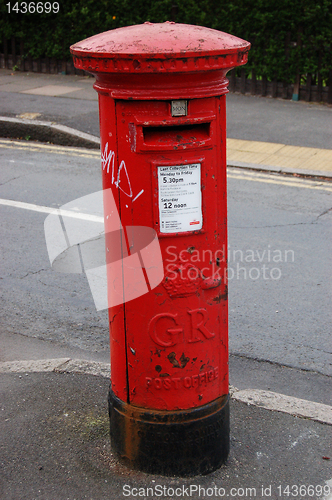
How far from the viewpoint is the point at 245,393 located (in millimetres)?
3674

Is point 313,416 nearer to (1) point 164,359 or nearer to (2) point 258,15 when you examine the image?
(1) point 164,359

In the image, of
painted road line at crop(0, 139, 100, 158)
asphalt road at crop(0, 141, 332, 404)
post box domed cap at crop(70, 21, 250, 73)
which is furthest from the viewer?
painted road line at crop(0, 139, 100, 158)

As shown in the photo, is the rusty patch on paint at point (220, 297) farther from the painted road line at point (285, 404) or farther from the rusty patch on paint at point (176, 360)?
the painted road line at point (285, 404)

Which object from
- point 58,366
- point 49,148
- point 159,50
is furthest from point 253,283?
point 49,148

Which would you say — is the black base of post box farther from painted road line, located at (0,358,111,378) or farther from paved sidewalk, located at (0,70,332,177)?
paved sidewalk, located at (0,70,332,177)

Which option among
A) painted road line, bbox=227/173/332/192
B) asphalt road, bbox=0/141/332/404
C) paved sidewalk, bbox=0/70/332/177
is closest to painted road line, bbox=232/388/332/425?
asphalt road, bbox=0/141/332/404

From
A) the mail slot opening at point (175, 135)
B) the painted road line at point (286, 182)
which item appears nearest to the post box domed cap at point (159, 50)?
the mail slot opening at point (175, 135)

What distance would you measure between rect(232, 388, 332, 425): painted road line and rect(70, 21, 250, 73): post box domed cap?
207 cm

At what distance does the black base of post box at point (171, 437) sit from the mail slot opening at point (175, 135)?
1.31 m

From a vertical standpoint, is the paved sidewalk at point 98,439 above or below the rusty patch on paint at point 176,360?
below

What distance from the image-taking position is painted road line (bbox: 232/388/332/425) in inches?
136

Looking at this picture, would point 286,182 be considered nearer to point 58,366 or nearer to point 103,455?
point 58,366

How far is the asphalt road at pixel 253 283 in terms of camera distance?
4277 millimetres

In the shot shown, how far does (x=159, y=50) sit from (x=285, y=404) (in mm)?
2281
